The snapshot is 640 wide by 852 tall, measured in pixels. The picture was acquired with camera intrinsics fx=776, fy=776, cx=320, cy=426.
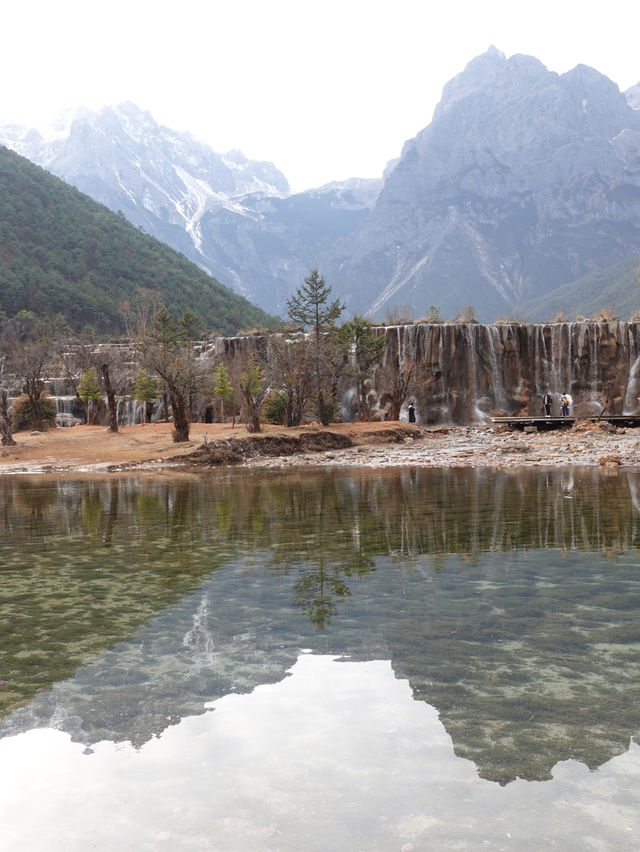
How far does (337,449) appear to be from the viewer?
3234 cm

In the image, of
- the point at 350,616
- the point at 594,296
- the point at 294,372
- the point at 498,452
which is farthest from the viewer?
the point at 594,296

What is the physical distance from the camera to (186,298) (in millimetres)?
96625

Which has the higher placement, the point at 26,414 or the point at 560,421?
the point at 26,414

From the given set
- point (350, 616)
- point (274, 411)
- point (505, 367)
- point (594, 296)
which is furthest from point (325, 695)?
point (594, 296)

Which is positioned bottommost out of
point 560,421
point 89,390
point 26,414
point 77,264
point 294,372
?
point 560,421

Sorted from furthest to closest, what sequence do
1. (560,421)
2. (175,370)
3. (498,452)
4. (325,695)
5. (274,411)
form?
(274,411)
(560,421)
(175,370)
(498,452)
(325,695)

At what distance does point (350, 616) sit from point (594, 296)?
6405 inches

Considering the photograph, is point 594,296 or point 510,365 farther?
point 594,296

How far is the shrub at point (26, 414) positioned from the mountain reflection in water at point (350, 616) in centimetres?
3653

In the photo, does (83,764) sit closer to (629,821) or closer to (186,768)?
(186,768)

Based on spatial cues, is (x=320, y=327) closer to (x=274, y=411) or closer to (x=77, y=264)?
(x=274, y=411)

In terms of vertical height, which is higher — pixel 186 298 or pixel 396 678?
pixel 186 298

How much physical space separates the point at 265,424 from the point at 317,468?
17424 mm

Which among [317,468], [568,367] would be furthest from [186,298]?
[317,468]
